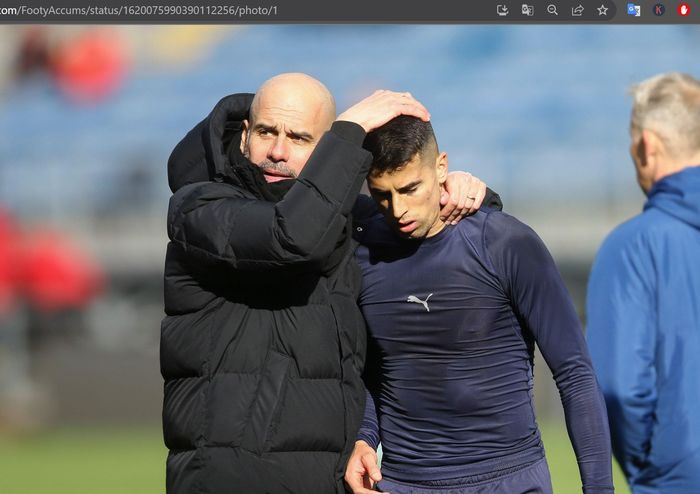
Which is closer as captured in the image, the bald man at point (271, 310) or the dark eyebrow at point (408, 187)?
the bald man at point (271, 310)

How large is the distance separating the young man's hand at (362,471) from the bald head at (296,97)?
78 cm

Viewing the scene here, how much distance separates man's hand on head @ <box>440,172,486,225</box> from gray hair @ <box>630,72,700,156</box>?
663mm

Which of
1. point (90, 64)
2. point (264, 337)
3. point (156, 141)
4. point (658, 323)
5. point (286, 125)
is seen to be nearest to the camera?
point (264, 337)

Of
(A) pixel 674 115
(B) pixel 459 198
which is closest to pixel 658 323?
(A) pixel 674 115

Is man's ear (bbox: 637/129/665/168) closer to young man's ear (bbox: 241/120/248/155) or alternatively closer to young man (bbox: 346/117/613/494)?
young man (bbox: 346/117/613/494)

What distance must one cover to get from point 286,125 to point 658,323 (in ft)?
3.81

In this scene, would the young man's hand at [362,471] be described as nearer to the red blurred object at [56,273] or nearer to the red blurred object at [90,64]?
the red blurred object at [56,273]

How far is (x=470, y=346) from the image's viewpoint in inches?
109

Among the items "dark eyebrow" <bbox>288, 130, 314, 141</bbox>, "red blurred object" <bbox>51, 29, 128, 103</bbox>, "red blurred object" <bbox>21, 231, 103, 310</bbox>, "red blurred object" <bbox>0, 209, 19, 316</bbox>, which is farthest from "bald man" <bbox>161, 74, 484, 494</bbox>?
"red blurred object" <bbox>51, 29, 128, 103</bbox>

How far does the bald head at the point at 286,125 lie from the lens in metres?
2.66

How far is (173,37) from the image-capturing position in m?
18.1

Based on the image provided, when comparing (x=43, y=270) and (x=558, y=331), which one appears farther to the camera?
(x=43, y=270)

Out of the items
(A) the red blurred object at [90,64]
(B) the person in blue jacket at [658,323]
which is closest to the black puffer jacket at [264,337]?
(B) the person in blue jacket at [658,323]

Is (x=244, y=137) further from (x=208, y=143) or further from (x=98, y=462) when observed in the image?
(x=98, y=462)
